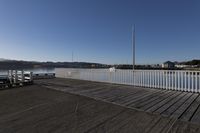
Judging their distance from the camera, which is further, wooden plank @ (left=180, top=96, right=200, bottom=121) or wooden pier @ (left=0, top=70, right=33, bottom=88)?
wooden pier @ (left=0, top=70, right=33, bottom=88)

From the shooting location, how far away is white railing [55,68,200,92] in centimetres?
535

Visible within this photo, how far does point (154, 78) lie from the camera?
6328 mm

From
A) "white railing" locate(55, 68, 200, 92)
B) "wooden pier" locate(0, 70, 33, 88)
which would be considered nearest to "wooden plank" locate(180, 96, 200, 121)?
"white railing" locate(55, 68, 200, 92)

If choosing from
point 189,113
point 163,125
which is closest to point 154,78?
point 189,113

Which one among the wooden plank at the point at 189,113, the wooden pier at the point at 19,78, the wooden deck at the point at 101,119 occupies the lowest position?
the wooden deck at the point at 101,119

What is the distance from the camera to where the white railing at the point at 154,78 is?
5350mm

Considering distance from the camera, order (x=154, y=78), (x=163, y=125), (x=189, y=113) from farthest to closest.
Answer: (x=154, y=78) < (x=189, y=113) < (x=163, y=125)

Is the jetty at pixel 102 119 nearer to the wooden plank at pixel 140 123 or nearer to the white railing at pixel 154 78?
the wooden plank at pixel 140 123

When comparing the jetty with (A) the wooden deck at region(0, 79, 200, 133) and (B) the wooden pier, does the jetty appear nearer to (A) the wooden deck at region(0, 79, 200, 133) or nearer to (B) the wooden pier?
(A) the wooden deck at region(0, 79, 200, 133)

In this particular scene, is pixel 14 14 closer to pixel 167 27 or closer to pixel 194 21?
pixel 167 27

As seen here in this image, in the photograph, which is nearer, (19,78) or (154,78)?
(154,78)

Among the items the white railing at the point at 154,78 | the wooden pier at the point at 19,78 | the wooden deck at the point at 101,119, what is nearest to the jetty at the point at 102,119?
the wooden deck at the point at 101,119

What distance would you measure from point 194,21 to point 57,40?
16093 millimetres

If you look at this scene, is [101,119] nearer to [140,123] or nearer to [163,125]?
[140,123]
